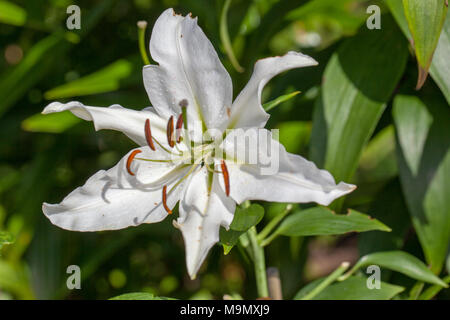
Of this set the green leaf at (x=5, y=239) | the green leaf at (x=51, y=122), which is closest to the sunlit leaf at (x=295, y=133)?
the green leaf at (x=51, y=122)

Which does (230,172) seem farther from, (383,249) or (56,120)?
(56,120)

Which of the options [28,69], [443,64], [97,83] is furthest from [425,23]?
[28,69]


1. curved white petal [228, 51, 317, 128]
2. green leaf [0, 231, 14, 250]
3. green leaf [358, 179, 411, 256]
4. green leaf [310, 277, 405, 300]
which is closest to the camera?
curved white petal [228, 51, 317, 128]

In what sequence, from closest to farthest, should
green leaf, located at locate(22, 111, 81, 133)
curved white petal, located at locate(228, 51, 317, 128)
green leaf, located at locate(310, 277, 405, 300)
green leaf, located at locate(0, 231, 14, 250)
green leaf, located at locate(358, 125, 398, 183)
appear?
curved white petal, located at locate(228, 51, 317, 128)
green leaf, located at locate(0, 231, 14, 250)
green leaf, located at locate(310, 277, 405, 300)
green leaf, located at locate(22, 111, 81, 133)
green leaf, located at locate(358, 125, 398, 183)

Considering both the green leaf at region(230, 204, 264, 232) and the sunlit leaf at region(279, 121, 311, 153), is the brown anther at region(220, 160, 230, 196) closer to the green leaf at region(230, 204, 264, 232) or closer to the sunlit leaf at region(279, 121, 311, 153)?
the green leaf at region(230, 204, 264, 232)

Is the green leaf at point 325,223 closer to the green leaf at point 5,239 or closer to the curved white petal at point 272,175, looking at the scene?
the curved white petal at point 272,175

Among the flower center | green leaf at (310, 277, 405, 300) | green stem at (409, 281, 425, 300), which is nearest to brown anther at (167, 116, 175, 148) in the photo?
the flower center

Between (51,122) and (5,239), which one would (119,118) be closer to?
(5,239)
